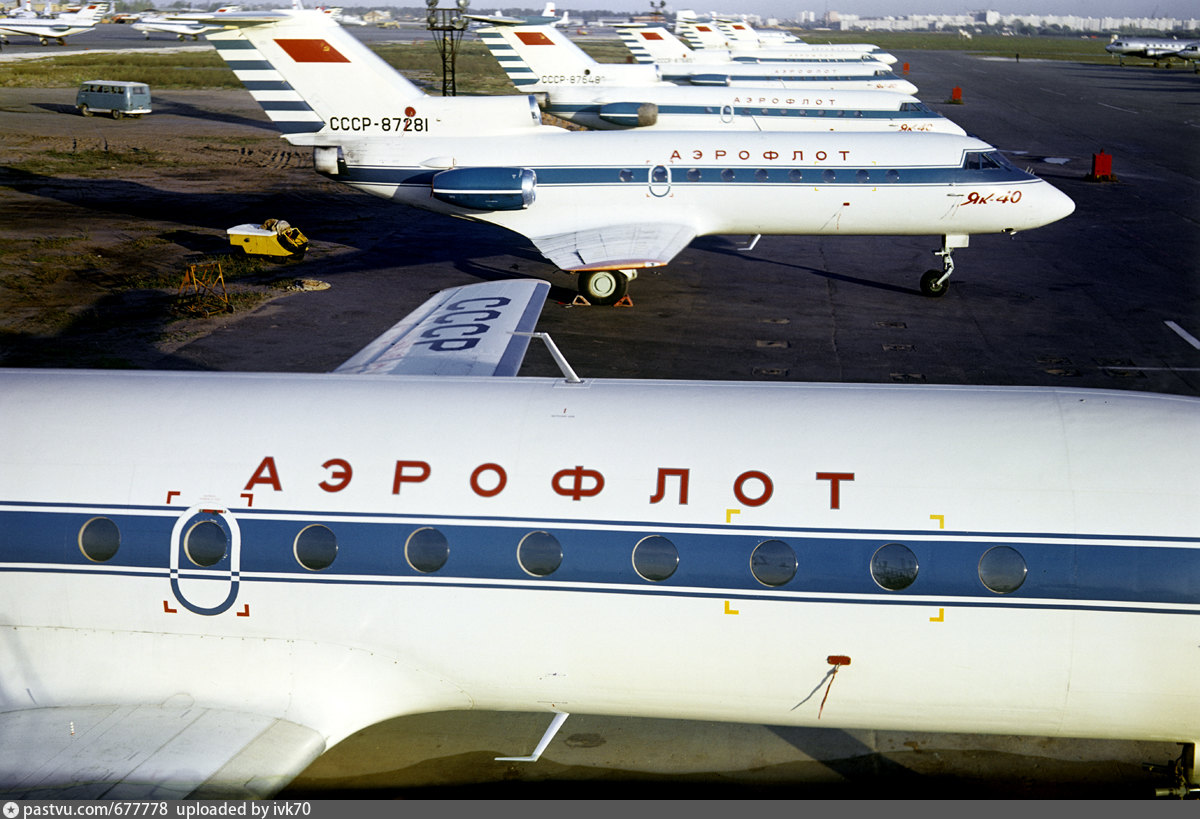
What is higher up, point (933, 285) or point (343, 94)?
point (343, 94)

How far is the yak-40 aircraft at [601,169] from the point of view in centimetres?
2389

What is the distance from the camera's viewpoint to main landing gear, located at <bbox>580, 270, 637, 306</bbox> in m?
23.5

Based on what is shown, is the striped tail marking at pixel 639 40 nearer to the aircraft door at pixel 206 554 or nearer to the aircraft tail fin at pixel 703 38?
the aircraft tail fin at pixel 703 38

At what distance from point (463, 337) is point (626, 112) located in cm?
2901

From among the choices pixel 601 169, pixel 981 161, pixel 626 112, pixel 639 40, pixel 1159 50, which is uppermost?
pixel 1159 50

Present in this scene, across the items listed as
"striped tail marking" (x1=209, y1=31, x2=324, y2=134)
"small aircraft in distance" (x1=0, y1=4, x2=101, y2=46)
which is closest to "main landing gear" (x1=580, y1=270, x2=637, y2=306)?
"striped tail marking" (x1=209, y1=31, x2=324, y2=134)

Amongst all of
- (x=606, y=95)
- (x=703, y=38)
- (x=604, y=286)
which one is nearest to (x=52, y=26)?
(x=703, y=38)

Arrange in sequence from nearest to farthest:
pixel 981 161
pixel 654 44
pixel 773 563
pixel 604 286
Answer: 1. pixel 773 563
2. pixel 604 286
3. pixel 981 161
4. pixel 654 44

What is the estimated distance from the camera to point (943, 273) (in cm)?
2492

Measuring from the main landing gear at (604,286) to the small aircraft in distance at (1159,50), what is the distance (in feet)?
368

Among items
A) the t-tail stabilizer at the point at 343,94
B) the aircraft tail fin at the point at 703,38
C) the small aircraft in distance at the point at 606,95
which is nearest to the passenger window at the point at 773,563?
the t-tail stabilizer at the point at 343,94

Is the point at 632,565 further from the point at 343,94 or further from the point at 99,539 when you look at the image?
the point at 343,94

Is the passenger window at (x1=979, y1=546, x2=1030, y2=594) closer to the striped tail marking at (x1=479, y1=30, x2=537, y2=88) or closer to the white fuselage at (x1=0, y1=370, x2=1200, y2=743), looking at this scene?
the white fuselage at (x1=0, y1=370, x2=1200, y2=743)

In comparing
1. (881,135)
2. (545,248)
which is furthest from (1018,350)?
(545,248)
